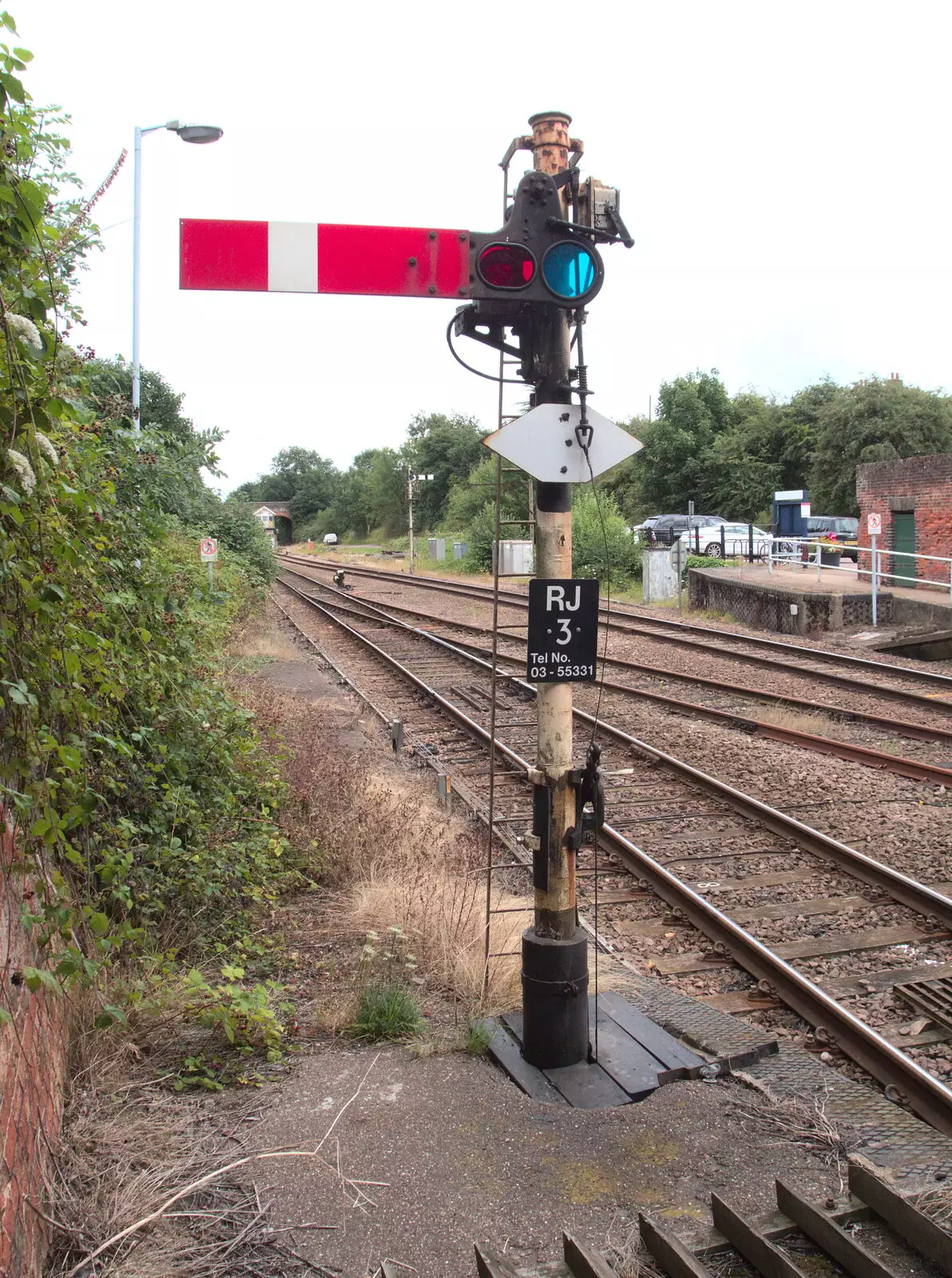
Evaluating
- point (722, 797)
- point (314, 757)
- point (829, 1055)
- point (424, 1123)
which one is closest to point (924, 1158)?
point (829, 1055)

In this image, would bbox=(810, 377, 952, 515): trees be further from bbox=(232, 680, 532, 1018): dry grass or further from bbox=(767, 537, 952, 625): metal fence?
bbox=(232, 680, 532, 1018): dry grass

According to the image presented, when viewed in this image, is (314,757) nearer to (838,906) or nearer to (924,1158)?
(838,906)

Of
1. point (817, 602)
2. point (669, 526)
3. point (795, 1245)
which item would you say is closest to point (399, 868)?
point (795, 1245)

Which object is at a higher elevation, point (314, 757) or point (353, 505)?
point (353, 505)

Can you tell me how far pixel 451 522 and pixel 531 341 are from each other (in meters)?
51.0

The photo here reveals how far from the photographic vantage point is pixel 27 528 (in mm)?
3053

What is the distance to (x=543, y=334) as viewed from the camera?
3.93 metres

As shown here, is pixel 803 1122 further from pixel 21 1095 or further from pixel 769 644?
pixel 769 644

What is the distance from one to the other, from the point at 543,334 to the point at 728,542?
1075 inches

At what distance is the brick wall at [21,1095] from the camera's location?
240 centimetres

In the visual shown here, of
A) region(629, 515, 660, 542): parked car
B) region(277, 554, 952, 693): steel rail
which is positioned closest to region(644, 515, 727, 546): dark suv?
region(629, 515, 660, 542): parked car

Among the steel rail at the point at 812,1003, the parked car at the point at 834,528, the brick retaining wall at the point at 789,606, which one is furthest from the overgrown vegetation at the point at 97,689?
the parked car at the point at 834,528

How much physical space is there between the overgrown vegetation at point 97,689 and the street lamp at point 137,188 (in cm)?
634

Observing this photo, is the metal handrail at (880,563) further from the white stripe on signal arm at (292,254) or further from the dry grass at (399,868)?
the white stripe on signal arm at (292,254)
